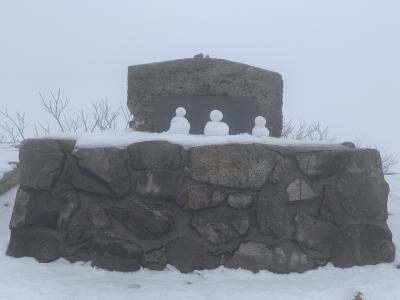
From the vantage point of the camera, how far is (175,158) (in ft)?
10.9

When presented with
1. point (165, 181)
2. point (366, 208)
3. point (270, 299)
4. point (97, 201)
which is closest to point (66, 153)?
→ point (97, 201)

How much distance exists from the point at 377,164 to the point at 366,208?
0.34 meters

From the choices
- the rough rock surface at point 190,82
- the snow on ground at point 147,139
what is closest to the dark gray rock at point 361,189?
the snow on ground at point 147,139

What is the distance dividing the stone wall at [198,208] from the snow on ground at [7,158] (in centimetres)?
127

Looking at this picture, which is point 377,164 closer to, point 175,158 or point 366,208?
point 366,208

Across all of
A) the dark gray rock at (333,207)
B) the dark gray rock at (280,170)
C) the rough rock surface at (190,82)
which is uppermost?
the rough rock surface at (190,82)

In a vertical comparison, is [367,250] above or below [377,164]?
below

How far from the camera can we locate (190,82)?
4.67 metres

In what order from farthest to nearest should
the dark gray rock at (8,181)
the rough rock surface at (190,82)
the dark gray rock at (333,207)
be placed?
the rough rock surface at (190,82)
the dark gray rock at (8,181)
the dark gray rock at (333,207)

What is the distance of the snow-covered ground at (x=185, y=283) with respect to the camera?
2729 millimetres

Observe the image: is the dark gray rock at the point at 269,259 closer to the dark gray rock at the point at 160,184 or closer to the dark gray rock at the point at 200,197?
the dark gray rock at the point at 200,197

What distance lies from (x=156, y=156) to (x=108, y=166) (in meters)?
0.35

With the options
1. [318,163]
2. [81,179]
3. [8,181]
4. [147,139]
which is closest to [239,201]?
[318,163]

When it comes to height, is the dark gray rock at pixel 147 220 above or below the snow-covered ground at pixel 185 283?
above
